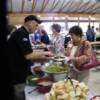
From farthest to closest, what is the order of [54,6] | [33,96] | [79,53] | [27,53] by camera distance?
[54,6] < [79,53] < [27,53] < [33,96]

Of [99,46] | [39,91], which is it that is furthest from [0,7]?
[99,46]

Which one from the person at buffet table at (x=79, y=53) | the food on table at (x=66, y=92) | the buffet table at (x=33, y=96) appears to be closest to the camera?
the food on table at (x=66, y=92)

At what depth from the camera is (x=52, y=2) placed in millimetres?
9570

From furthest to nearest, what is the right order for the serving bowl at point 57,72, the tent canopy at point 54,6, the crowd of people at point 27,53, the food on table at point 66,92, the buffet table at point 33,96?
the tent canopy at point 54,6 → the crowd of people at point 27,53 → the serving bowl at point 57,72 → the buffet table at point 33,96 → the food on table at point 66,92

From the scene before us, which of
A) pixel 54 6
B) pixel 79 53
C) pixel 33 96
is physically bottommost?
pixel 33 96

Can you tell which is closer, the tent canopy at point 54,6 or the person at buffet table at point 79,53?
the person at buffet table at point 79,53

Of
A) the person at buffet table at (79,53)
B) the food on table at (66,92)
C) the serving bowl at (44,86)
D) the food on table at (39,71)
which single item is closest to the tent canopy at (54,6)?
the person at buffet table at (79,53)

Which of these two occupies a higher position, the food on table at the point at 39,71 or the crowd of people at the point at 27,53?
the crowd of people at the point at 27,53

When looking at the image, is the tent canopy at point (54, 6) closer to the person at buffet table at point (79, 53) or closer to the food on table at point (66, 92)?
the person at buffet table at point (79, 53)

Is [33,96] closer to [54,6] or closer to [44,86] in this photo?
[44,86]

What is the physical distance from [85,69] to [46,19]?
31.0 ft

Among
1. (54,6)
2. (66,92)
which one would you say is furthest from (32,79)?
(54,6)

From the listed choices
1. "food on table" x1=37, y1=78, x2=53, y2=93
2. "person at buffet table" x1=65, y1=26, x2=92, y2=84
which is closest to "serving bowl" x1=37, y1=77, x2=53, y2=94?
"food on table" x1=37, y1=78, x2=53, y2=93

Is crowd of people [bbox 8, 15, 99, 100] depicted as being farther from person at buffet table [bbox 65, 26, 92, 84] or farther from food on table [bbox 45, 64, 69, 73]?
food on table [bbox 45, 64, 69, 73]
